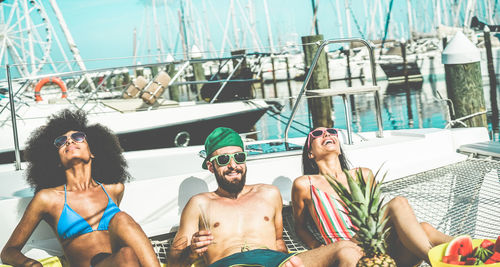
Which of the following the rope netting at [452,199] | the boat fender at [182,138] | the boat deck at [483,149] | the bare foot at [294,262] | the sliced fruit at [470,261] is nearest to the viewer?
the sliced fruit at [470,261]

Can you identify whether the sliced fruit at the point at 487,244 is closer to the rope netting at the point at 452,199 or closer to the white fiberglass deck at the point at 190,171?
the rope netting at the point at 452,199

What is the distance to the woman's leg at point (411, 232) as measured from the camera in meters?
2.65

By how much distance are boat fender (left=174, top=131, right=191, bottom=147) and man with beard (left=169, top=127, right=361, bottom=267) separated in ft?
20.3

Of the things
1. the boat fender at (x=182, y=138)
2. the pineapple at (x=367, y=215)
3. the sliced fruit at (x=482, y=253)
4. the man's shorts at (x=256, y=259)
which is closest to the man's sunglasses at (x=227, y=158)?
the man's shorts at (x=256, y=259)

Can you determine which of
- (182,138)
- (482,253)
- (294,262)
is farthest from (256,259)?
(182,138)

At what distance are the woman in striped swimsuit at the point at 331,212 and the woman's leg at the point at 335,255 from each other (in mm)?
254

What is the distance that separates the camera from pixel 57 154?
133 inches

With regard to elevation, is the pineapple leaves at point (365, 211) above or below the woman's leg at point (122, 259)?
above

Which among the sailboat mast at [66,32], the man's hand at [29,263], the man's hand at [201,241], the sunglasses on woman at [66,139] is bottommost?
the man's hand at [29,263]

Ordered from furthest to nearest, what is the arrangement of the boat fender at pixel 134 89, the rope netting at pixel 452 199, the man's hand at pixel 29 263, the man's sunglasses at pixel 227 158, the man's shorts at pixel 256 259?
the boat fender at pixel 134 89
the rope netting at pixel 452 199
the man's sunglasses at pixel 227 158
the man's hand at pixel 29 263
the man's shorts at pixel 256 259

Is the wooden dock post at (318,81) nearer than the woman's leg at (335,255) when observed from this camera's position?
No

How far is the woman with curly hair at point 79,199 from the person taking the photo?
2.72 metres

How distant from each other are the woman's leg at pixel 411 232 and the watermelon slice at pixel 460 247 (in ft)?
1.08

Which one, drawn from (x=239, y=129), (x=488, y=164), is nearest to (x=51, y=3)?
(x=239, y=129)
